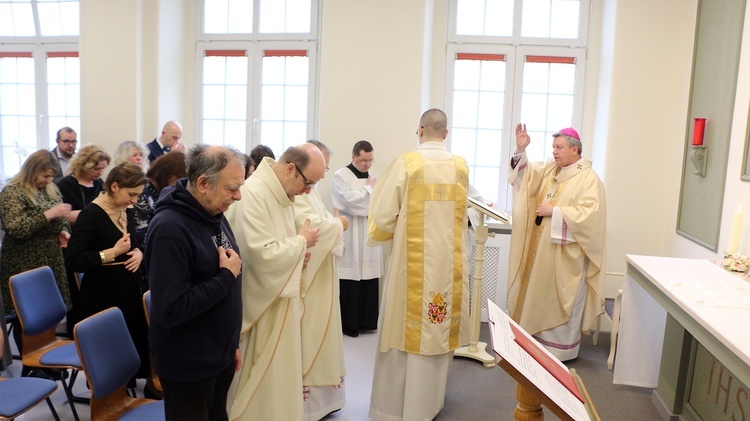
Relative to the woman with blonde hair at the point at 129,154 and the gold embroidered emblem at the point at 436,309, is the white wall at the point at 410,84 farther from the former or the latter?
the gold embroidered emblem at the point at 436,309

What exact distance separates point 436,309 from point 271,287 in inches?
51.4

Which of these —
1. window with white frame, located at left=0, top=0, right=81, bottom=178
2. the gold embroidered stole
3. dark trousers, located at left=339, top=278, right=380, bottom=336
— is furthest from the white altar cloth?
window with white frame, located at left=0, top=0, right=81, bottom=178

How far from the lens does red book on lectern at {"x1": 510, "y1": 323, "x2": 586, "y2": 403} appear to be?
173 cm

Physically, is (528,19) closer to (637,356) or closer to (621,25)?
(621,25)

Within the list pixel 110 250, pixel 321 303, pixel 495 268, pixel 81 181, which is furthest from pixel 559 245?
pixel 81 181

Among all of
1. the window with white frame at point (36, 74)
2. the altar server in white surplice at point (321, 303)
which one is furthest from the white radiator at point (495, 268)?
the window with white frame at point (36, 74)

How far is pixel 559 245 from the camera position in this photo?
15.3ft

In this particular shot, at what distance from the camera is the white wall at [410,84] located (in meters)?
5.30

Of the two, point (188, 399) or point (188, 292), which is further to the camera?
point (188, 399)

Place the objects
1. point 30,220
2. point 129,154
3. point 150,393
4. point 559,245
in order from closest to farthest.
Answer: point 150,393
point 30,220
point 559,245
point 129,154

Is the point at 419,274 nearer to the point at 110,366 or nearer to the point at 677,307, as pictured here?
the point at 677,307

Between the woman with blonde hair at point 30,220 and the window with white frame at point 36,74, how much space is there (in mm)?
3126

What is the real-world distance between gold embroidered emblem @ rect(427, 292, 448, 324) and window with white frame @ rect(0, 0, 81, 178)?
5.17 metres

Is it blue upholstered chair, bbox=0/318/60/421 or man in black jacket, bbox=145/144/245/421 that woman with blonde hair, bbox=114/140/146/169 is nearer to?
blue upholstered chair, bbox=0/318/60/421
